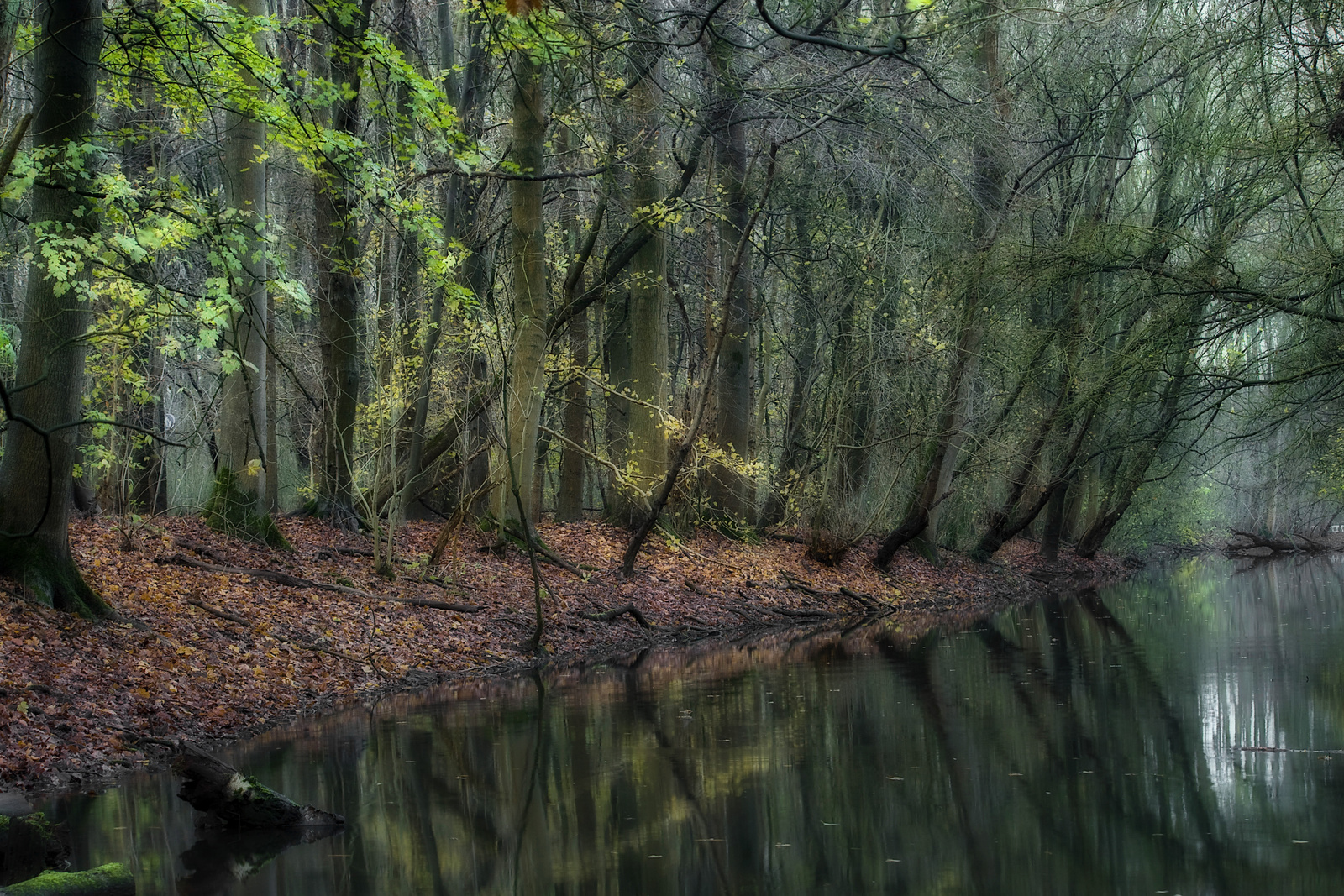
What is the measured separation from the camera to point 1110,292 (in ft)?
57.2

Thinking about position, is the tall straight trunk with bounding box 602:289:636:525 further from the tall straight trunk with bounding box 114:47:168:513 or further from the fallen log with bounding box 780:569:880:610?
the tall straight trunk with bounding box 114:47:168:513

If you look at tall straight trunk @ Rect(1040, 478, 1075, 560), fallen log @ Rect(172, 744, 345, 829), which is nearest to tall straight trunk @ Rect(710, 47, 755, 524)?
tall straight trunk @ Rect(1040, 478, 1075, 560)

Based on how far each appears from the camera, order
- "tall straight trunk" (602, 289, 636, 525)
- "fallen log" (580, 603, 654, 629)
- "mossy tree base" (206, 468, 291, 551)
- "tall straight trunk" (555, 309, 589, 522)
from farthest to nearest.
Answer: "tall straight trunk" (555, 309, 589, 522) < "tall straight trunk" (602, 289, 636, 525) < "fallen log" (580, 603, 654, 629) < "mossy tree base" (206, 468, 291, 551)

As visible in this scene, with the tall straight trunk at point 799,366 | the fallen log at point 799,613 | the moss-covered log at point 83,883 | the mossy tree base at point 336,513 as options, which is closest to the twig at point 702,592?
the fallen log at point 799,613

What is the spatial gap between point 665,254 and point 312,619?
34.0ft

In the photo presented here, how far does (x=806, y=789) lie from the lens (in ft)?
25.6

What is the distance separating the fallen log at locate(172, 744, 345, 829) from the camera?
686 centimetres

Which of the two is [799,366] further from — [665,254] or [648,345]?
[648,345]

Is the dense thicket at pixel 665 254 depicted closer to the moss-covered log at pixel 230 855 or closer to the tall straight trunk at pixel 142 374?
the tall straight trunk at pixel 142 374

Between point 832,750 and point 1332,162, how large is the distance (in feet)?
26.2

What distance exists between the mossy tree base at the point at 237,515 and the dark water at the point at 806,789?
182 inches

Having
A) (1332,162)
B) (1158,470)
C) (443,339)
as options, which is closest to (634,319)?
(443,339)

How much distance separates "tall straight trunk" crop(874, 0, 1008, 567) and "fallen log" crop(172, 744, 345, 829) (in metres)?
10.1

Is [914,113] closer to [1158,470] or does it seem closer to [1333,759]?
[1333,759]
